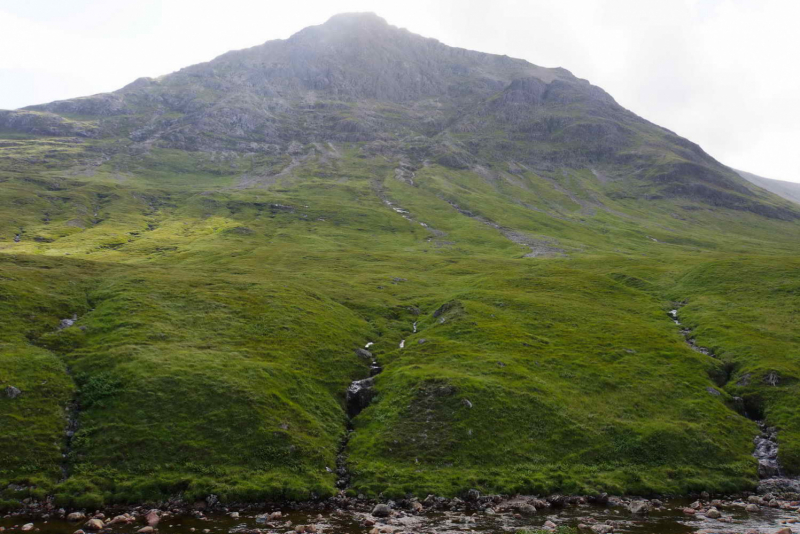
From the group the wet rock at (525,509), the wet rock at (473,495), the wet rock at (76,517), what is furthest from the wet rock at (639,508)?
the wet rock at (76,517)

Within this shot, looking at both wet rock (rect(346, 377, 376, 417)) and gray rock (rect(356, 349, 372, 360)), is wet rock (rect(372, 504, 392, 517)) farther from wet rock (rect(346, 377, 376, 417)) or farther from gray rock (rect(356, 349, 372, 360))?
gray rock (rect(356, 349, 372, 360))

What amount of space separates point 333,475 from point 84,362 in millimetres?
28002

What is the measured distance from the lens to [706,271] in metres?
102

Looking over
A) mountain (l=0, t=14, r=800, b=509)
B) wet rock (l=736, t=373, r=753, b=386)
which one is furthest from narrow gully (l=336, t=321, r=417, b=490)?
wet rock (l=736, t=373, r=753, b=386)

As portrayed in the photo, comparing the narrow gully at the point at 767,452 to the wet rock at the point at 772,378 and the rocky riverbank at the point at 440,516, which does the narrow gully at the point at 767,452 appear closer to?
the rocky riverbank at the point at 440,516

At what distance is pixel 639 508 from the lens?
33375 millimetres

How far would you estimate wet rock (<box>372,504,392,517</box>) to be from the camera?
3200cm

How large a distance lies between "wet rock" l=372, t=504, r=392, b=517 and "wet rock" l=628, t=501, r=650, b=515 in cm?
1819

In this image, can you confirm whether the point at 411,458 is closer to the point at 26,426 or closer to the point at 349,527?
the point at 349,527

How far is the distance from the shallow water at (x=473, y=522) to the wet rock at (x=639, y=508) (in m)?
0.48

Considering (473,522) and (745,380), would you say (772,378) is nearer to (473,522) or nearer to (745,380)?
(745,380)

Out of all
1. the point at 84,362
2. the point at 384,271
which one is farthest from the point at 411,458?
the point at 384,271

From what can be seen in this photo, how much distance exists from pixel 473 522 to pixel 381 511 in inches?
258

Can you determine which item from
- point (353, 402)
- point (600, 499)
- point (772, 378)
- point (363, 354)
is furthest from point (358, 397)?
point (772, 378)
